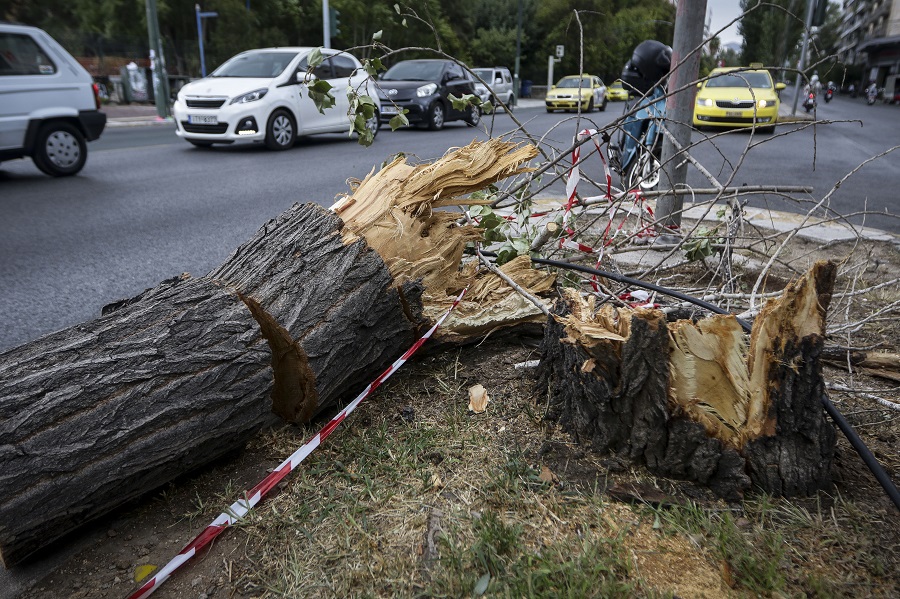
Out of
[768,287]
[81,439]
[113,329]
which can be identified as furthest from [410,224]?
[768,287]

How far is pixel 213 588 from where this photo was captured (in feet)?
6.27

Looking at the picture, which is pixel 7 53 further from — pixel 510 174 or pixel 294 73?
pixel 510 174

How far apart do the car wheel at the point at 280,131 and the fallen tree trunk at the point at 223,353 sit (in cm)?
944

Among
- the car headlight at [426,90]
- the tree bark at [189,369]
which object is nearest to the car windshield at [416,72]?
the car headlight at [426,90]

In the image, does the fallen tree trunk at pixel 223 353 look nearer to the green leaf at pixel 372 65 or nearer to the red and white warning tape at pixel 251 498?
the red and white warning tape at pixel 251 498

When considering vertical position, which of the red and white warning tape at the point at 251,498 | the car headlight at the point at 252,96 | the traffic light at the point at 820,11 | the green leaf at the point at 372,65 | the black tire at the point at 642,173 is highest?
the traffic light at the point at 820,11

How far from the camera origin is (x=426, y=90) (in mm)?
16141

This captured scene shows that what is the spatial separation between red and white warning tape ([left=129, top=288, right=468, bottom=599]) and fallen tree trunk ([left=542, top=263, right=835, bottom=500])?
914 mm

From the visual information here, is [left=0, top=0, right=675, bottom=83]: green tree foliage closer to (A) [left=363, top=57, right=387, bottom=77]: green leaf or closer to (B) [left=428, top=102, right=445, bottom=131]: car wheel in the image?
(B) [left=428, top=102, right=445, bottom=131]: car wheel

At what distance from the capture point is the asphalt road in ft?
15.1

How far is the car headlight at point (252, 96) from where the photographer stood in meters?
11.3

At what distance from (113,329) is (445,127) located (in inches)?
647

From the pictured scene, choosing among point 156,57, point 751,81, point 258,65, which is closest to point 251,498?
point 258,65

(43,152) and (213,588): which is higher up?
(43,152)
